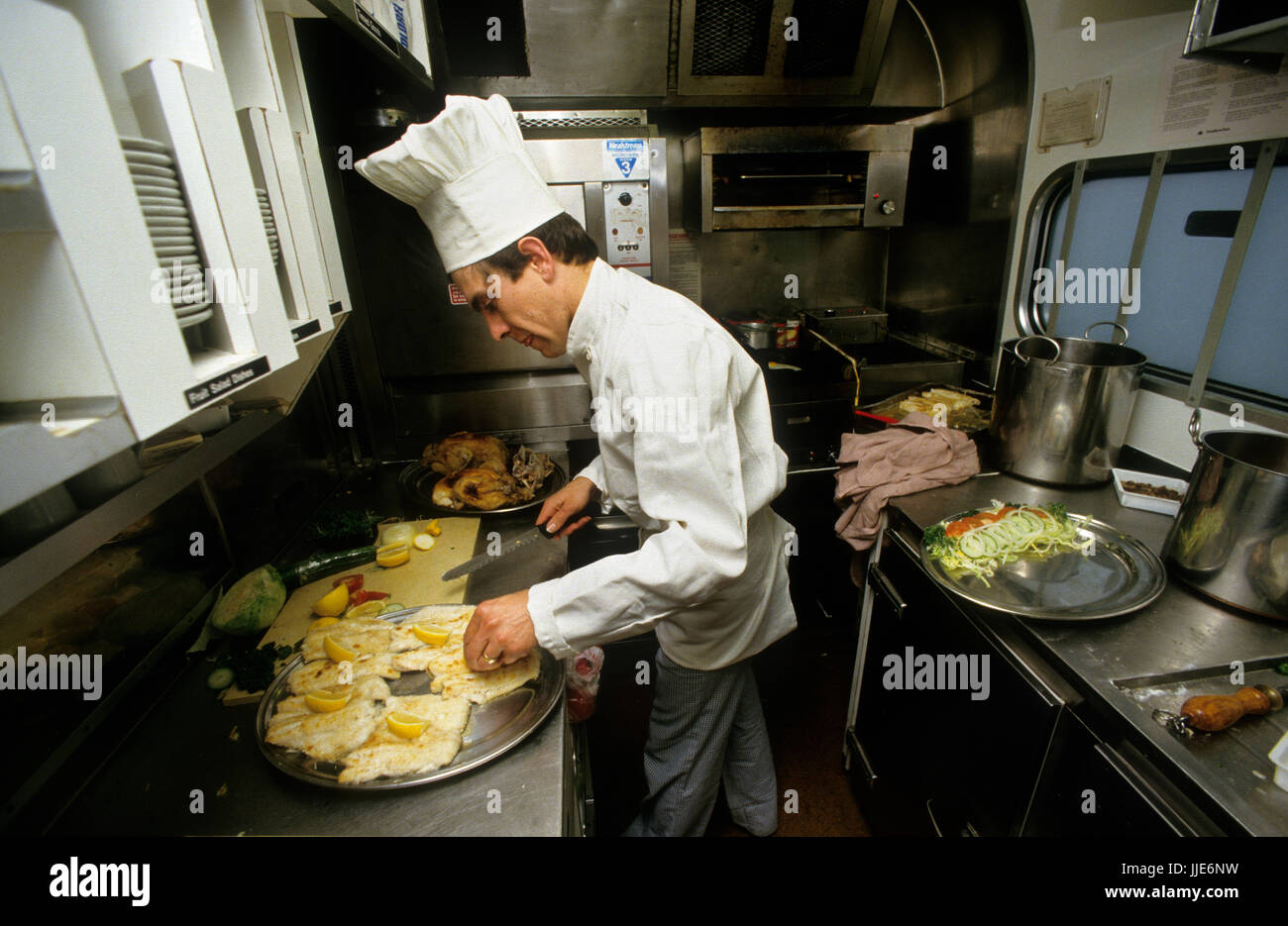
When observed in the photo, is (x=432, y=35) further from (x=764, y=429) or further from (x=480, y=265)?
(x=764, y=429)

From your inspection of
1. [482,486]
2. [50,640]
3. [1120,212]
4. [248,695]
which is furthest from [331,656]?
[1120,212]

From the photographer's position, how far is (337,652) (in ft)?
4.61

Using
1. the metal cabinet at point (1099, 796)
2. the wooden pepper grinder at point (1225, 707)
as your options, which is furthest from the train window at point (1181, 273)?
the metal cabinet at point (1099, 796)

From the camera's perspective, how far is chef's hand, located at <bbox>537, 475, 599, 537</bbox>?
6.37 ft

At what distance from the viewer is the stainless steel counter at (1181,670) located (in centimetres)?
104

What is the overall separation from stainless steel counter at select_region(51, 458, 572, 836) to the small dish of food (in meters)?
2.01

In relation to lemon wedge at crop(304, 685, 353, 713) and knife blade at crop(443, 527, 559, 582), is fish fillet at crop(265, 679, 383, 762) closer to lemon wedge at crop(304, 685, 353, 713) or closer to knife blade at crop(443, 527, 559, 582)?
lemon wedge at crop(304, 685, 353, 713)

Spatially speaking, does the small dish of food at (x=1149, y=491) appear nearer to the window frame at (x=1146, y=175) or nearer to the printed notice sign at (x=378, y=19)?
the window frame at (x=1146, y=175)

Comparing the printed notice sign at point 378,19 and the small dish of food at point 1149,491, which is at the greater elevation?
the printed notice sign at point 378,19

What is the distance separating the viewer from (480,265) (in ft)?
4.70

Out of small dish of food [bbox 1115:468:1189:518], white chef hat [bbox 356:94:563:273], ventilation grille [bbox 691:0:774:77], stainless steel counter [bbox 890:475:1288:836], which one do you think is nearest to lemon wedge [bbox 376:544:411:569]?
white chef hat [bbox 356:94:563:273]

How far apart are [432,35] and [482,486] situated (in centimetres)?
208

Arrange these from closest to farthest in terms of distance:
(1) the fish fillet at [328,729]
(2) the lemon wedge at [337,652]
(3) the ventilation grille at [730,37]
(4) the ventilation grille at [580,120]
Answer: (1) the fish fillet at [328,729] → (2) the lemon wedge at [337,652] → (3) the ventilation grille at [730,37] → (4) the ventilation grille at [580,120]

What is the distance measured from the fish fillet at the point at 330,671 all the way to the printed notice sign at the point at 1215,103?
2752 millimetres
